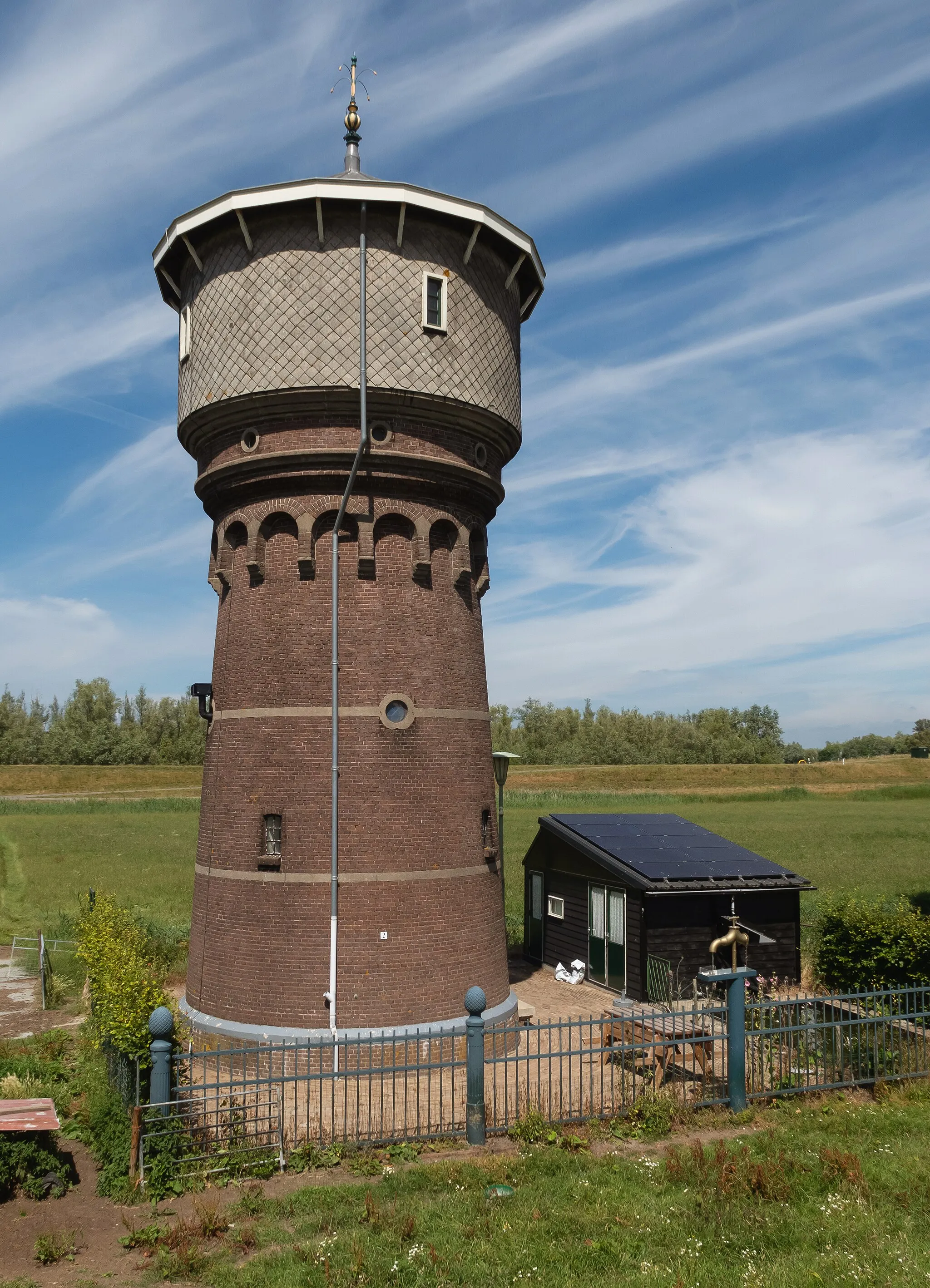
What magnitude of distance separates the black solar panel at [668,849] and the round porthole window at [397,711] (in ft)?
22.3

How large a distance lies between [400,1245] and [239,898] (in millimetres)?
7653

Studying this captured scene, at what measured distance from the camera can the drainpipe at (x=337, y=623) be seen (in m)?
15.0

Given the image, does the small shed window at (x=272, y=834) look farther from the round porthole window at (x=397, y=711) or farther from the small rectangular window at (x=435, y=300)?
the small rectangular window at (x=435, y=300)

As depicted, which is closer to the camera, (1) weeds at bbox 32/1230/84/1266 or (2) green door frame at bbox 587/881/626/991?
(1) weeds at bbox 32/1230/84/1266

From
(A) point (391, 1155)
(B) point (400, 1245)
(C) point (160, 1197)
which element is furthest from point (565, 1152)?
(C) point (160, 1197)

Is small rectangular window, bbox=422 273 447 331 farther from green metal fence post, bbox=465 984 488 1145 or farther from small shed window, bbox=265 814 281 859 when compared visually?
green metal fence post, bbox=465 984 488 1145

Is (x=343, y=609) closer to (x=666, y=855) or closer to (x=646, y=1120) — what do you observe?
(x=646, y=1120)

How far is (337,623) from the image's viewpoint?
15.9 m

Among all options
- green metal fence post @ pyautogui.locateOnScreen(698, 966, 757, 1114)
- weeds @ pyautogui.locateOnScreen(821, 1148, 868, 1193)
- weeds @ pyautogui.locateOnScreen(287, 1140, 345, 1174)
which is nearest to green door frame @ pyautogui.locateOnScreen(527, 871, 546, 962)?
green metal fence post @ pyautogui.locateOnScreen(698, 966, 757, 1114)

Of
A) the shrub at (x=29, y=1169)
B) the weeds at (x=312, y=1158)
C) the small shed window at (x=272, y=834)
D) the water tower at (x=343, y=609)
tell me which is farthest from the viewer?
the small shed window at (x=272, y=834)

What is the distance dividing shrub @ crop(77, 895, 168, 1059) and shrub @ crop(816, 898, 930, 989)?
444 inches

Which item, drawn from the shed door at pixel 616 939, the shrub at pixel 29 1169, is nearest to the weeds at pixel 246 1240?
the shrub at pixel 29 1169

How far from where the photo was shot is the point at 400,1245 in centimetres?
888

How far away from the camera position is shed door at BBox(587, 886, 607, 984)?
2102cm
